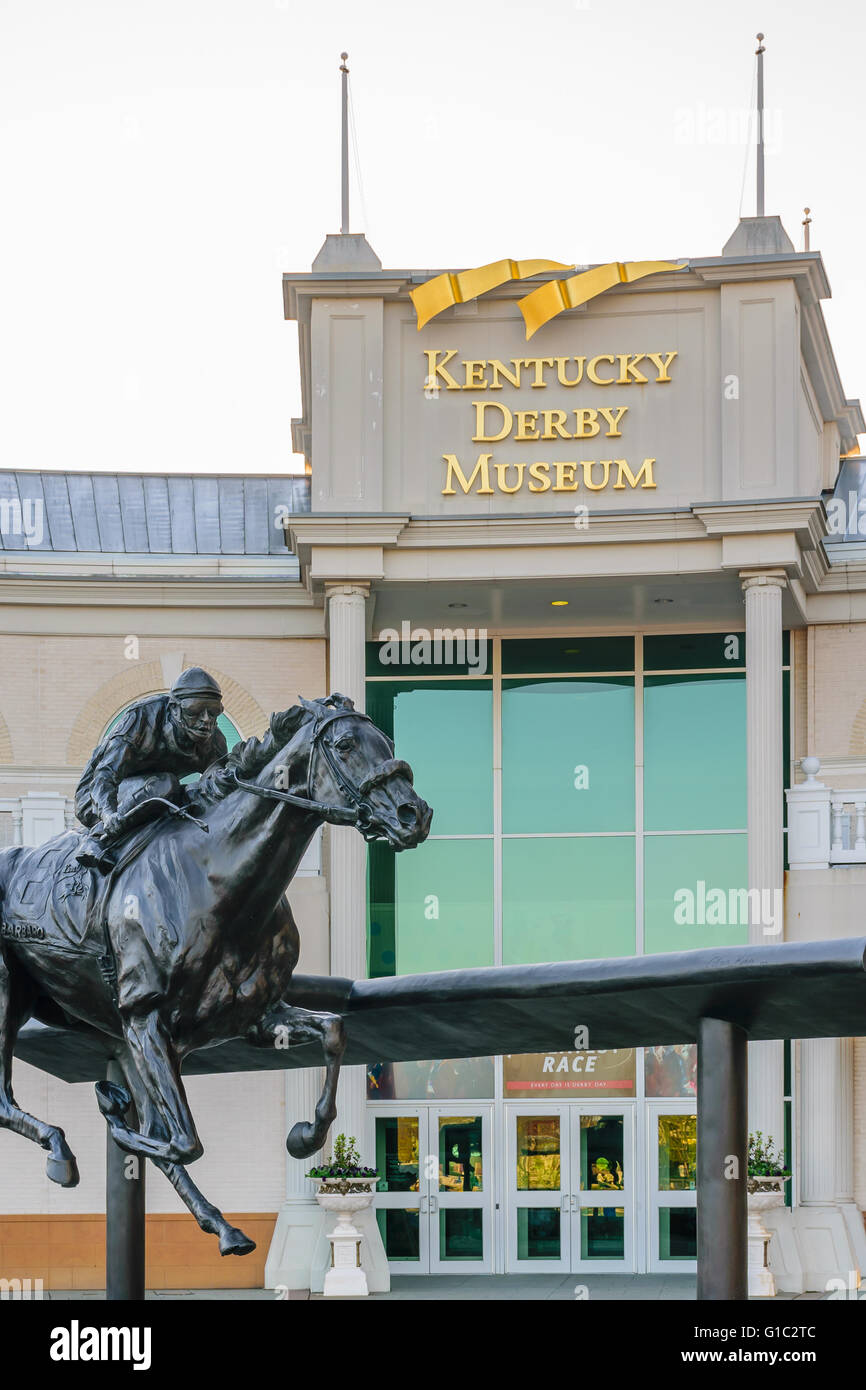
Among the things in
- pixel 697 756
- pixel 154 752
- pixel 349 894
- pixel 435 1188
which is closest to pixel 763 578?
pixel 697 756

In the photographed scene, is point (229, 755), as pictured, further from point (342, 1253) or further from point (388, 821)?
point (342, 1253)

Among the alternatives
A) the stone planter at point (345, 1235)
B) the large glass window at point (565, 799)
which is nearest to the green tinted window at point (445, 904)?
the large glass window at point (565, 799)

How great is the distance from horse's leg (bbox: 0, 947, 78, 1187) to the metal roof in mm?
19812

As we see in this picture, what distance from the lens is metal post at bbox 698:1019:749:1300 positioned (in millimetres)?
6367

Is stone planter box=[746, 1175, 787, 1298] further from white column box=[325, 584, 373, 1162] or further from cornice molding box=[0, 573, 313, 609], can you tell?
cornice molding box=[0, 573, 313, 609]

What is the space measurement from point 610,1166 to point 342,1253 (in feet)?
13.9

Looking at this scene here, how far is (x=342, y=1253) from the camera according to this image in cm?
2320

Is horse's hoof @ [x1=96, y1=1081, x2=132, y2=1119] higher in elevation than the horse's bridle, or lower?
lower

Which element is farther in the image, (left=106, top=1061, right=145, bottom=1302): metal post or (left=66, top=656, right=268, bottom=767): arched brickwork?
(left=66, top=656, right=268, bottom=767): arched brickwork

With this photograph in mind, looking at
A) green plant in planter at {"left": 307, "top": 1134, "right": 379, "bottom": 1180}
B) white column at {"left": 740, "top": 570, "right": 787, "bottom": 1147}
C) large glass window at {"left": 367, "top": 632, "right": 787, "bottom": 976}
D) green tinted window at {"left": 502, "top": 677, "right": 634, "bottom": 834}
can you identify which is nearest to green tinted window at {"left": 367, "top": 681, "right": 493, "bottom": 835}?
large glass window at {"left": 367, "top": 632, "right": 787, "bottom": 976}

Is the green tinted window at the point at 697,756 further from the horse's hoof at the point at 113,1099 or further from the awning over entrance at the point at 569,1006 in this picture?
the horse's hoof at the point at 113,1099

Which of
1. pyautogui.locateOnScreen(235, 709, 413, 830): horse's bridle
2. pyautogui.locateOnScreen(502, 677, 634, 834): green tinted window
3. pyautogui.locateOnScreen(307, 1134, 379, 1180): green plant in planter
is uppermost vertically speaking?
pyautogui.locateOnScreen(502, 677, 634, 834): green tinted window
